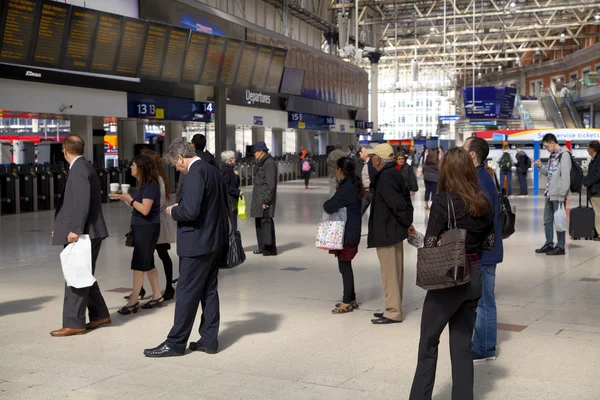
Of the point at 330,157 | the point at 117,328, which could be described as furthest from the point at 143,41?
the point at 117,328

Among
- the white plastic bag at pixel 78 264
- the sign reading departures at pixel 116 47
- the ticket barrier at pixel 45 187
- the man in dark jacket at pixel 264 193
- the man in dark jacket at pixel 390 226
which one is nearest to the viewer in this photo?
the white plastic bag at pixel 78 264

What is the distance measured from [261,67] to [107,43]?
270 inches

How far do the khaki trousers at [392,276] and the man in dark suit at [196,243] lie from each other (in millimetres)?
1682

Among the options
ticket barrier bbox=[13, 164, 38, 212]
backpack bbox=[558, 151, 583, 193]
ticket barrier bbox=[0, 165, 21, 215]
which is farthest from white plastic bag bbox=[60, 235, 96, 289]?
ticket barrier bbox=[13, 164, 38, 212]

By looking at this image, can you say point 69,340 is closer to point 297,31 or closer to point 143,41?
point 143,41

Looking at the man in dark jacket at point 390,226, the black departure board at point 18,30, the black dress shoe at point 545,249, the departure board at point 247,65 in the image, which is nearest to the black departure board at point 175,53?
the departure board at point 247,65

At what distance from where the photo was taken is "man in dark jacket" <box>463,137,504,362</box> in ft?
19.9

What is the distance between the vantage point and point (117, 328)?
736cm

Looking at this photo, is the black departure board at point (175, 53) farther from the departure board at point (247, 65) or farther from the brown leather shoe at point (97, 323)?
the brown leather shoe at point (97, 323)

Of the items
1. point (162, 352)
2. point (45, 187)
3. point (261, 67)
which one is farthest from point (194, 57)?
point (162, 352)

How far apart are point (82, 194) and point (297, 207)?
1487 cm

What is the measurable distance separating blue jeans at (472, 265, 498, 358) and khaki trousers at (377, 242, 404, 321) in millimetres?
1354

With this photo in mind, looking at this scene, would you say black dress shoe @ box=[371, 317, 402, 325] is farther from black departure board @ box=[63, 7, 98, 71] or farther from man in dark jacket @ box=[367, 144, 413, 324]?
black departure board @ box=[63, 7, 98, 71]

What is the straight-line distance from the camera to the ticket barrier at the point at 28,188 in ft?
66.1
